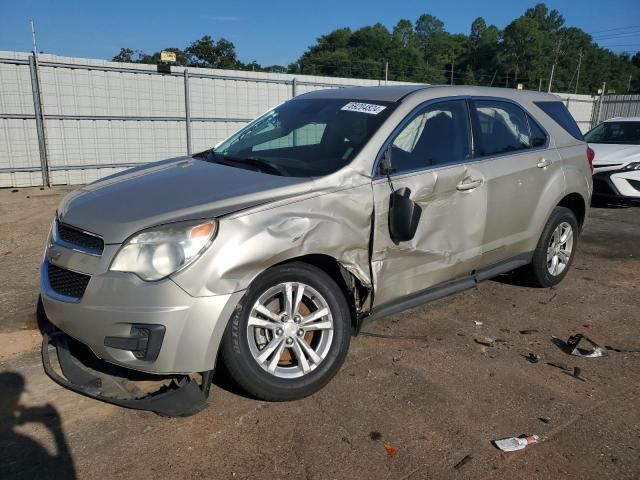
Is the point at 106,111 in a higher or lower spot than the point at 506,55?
lower

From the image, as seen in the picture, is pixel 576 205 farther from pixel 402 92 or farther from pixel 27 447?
pixel 27 447

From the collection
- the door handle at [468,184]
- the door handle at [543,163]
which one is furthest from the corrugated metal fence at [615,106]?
the door handle at [468,184]

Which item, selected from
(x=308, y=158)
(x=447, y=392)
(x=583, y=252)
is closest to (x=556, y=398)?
(x=447, y=392)

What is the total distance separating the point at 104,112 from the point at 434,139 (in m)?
9.35

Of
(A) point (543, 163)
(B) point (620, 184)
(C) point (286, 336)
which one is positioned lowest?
(C) point (286, 336)

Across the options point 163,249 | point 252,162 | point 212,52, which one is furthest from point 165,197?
point 212,52

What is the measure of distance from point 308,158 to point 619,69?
121 metres

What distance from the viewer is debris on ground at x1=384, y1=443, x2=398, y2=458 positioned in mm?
2656

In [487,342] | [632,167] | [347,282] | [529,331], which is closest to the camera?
[347,282]

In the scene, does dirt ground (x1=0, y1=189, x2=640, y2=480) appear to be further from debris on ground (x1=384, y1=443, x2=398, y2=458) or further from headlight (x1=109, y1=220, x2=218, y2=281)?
headlight (x1=109, y1=220, x2=218, y2=281)

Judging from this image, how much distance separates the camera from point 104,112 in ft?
36.8

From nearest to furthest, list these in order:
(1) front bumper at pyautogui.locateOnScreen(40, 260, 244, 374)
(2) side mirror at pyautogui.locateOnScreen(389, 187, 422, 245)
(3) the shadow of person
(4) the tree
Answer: (3) the shadow of person
(1) front bumper at pyautogui.locateOnScreen(40, 260, 244, 374)
(2) side mirror at pyautogui.locateOnScreen(389, 187, 422, 245)
(4) the tree

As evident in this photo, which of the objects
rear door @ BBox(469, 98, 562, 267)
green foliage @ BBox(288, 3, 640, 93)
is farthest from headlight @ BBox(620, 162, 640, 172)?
green foliage @ BBox(288, 3, 640, 93)

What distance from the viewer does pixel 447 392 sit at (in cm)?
324
